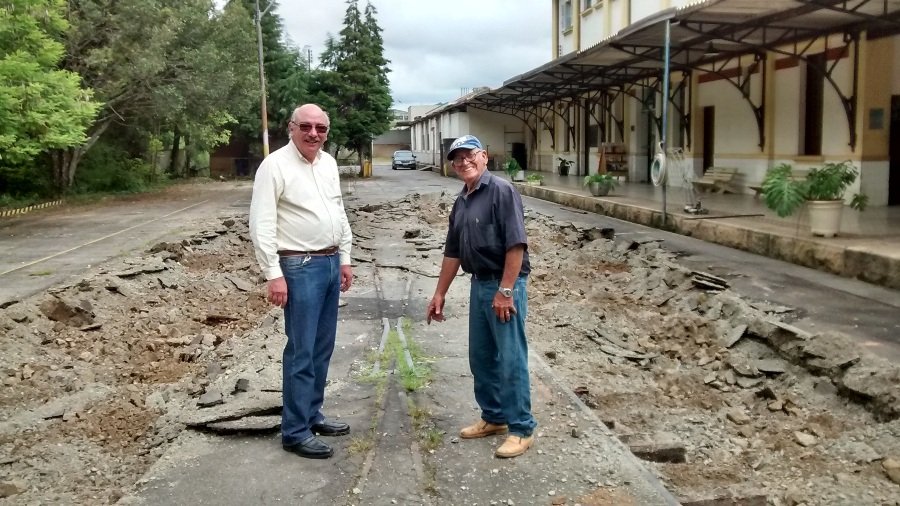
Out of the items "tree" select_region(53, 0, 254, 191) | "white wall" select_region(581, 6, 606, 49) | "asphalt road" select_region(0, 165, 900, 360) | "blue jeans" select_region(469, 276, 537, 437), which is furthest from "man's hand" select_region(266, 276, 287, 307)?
"white wall" select_region(581, 6, 606, 49)

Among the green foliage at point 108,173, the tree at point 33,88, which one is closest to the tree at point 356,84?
the green foliage at point 108,173

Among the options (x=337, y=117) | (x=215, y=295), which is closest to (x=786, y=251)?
(x=215, y=295)

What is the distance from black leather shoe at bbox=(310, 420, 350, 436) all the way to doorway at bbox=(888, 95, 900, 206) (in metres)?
13.5

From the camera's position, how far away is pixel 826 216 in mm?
10531

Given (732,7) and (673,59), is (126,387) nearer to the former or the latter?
(732,7)

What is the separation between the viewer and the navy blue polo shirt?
4.21m

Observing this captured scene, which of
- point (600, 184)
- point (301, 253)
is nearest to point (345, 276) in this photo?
point (301, 253)

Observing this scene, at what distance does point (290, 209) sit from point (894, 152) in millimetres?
13919

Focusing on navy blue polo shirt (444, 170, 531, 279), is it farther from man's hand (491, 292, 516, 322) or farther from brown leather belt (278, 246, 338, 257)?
brown leather belt (278, 246, 338, 257)

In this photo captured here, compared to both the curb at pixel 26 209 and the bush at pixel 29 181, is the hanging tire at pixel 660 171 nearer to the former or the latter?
the curb at pixel 26 209

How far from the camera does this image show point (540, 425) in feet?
15.8

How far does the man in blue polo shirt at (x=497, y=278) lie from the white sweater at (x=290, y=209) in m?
0.77

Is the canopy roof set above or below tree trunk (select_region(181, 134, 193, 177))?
above

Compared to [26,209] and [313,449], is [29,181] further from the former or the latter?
[313,449]
